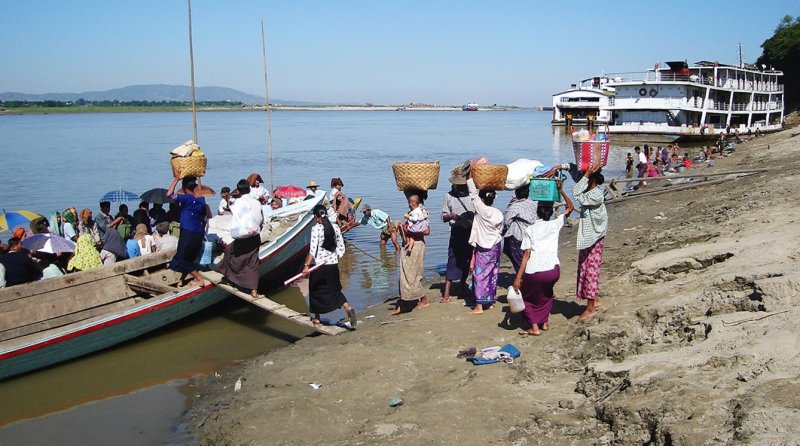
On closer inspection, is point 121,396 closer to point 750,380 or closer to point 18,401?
point 18,401

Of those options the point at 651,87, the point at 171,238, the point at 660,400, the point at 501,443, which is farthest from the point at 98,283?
the point at 651,87

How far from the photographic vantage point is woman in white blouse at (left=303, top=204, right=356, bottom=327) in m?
7.54

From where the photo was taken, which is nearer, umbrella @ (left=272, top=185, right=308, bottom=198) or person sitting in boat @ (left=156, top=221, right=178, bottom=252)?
person sitting in boat @ (left=156, top=221, right=178, bottom=252)

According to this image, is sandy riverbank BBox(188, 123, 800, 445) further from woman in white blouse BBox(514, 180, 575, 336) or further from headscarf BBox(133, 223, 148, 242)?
headscarf BBox(133, 223, 148, 242)

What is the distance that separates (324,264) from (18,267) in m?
3.84

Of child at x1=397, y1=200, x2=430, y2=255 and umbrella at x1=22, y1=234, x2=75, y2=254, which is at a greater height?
child at x1=397, y1=200, x2=430, y2=255

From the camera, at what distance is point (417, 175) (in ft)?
26.0

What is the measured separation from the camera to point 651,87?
145 feet

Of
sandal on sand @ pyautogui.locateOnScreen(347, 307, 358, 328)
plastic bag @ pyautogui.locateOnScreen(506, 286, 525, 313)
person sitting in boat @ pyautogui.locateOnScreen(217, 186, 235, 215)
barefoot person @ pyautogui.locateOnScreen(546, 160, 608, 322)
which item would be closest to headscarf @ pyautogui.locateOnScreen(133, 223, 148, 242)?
person sitting in boat @ pyautogui.locateOnScreen(217, 186, 235, 215)

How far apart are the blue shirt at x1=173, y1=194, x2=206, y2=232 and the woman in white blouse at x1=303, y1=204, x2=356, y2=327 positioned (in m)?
1.83

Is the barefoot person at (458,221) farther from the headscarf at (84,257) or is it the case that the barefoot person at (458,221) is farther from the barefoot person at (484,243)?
the headscarf at (84,257)

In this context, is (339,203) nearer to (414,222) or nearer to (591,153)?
(414,222)

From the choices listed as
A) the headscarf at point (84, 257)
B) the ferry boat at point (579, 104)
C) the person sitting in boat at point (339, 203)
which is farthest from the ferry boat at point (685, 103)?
the headscarf at point (84, 257)

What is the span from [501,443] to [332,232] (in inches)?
138
